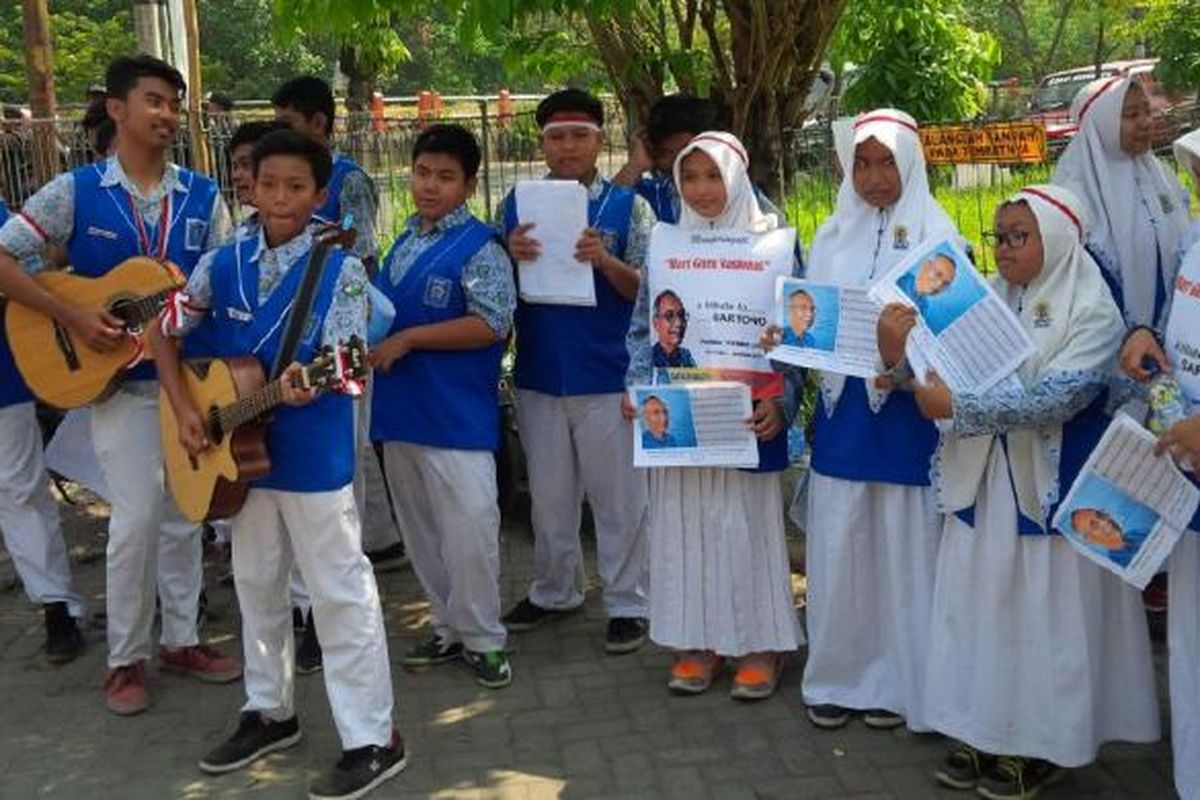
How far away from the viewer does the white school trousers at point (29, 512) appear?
518 cm

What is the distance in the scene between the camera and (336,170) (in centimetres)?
533

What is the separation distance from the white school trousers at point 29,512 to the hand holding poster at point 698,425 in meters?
2.49

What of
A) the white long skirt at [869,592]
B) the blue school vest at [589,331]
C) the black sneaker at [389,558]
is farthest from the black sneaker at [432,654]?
the white long skirt at [869,592]

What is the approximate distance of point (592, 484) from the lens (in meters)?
5.15

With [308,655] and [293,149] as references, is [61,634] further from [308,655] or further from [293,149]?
[293,149]

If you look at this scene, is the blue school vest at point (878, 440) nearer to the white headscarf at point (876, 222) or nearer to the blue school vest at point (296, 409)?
the white headscarf at point (876, 222)

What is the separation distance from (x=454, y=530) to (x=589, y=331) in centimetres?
87

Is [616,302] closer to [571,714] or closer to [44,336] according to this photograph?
[571,714]

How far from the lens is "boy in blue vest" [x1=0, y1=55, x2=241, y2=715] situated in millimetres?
4547

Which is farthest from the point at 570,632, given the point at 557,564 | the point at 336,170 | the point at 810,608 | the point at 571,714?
the point at 336,170

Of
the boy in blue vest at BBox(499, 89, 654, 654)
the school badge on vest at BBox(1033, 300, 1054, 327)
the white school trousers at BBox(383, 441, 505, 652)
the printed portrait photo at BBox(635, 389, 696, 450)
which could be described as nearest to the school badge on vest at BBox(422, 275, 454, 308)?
the boy in blue vest at BBox(499, 89, 654, 654)

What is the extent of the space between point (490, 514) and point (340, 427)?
3.08 feet

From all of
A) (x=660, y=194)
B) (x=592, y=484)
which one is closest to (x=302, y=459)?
(x=592, y=484)

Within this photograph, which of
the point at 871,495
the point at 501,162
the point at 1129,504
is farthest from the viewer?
the point at 501,162
